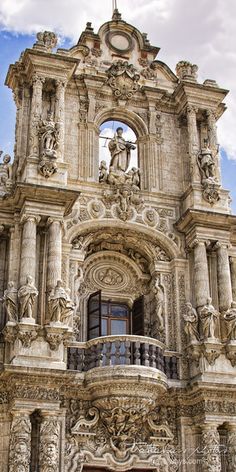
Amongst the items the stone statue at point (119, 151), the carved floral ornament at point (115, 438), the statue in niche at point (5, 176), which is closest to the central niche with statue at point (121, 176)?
the stone statue at point (119, 151)

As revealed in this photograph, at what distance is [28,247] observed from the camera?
16.9m

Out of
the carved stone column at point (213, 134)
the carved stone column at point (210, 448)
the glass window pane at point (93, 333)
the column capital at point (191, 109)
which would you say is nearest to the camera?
the carved stone column at point (210, 448)

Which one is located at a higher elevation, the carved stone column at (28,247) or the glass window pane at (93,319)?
the carved stone column at (28,247)

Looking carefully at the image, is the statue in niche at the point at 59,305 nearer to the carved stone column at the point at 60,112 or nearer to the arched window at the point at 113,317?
the arched window at the point at 113,317

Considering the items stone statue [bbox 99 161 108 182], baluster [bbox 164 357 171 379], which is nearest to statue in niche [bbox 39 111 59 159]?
stone statue [bbox 99 161 108 182]

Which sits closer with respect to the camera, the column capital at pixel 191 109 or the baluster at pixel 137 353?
the baluster at pixel 137 353

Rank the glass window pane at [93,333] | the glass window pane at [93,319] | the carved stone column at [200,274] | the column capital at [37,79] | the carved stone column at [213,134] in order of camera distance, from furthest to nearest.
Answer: the carved stone column at [213,134] → the column capital at [37,79] → the carved stone column at [200,274] → the glass window pane at [93,319] → the glass window pane at [93,333]

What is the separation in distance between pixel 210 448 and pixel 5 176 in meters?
8.40

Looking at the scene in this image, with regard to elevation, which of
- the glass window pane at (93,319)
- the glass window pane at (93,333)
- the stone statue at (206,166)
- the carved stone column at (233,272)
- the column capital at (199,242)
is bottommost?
the glass window pane at (93,333)

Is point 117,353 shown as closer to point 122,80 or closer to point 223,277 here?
point 223,277

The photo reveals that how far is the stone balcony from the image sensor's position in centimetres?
1598

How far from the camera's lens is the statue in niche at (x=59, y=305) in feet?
53.0

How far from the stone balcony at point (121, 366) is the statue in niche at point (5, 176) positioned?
14.5 ft

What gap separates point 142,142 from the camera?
2073cm
